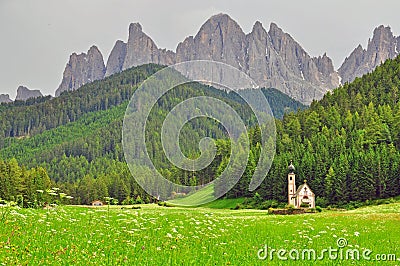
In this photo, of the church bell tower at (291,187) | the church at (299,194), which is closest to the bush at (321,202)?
the church at (299,194)

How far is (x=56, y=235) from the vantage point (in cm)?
1230

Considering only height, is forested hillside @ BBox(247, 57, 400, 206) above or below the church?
above

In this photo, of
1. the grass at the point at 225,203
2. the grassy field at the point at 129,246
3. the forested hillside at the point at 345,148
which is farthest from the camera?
the grass at the point at 225,203

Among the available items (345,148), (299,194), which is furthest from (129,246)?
(345,148)

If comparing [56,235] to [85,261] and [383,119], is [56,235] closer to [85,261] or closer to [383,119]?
[85,261]

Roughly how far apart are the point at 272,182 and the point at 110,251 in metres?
87.7

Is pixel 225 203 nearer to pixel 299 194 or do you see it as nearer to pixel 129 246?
pixel 299 194

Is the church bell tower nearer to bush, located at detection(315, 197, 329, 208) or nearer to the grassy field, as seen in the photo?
bush, located at detection(315, 197, 329, 208)

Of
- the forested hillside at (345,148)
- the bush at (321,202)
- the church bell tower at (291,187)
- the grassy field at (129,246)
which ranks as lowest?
the grassy field at (129,246)

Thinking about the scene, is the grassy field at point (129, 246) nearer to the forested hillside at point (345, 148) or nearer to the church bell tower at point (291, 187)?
the forested hillside at point (345, 148)

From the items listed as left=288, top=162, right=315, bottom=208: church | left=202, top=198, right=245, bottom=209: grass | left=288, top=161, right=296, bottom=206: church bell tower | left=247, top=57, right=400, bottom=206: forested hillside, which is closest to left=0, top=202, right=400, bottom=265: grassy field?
left=288, top=162, right=315, bottom=208: church

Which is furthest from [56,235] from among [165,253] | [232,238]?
[232,238]

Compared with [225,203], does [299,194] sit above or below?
above

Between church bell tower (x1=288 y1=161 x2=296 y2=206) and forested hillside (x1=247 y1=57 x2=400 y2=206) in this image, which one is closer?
forested hillside (x1=247 y1=57 x2=400 y2=206)
